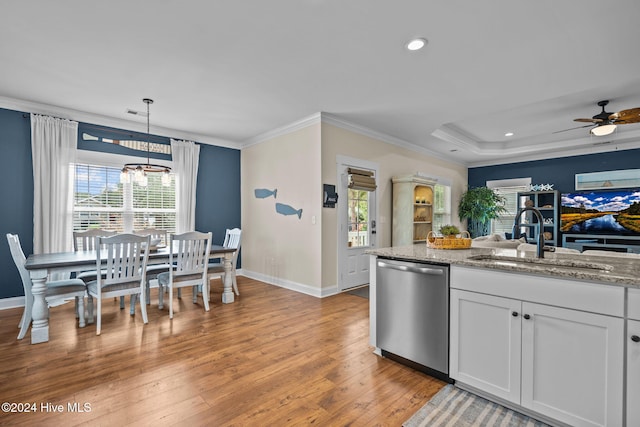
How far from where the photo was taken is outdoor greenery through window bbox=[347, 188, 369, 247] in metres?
5.02

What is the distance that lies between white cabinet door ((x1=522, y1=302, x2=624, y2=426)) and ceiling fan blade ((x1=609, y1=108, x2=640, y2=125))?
11.8ft

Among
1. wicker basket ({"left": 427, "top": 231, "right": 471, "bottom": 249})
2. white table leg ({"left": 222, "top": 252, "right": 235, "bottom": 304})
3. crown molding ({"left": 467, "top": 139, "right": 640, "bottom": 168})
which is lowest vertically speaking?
white table leg ({"left": 222, "top": 252, "right": 235, "bottom": 304})

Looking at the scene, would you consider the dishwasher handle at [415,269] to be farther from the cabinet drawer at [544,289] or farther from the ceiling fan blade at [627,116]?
the ceiling fan blade at [627,116]

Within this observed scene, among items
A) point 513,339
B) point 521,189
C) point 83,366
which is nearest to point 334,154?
point 513,339

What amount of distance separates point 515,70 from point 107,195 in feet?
18.8

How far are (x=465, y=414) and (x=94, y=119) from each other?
570 cm

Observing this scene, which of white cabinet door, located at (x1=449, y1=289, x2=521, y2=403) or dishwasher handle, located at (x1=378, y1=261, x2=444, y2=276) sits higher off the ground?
dishwasher handle, located at (x1=378, y1=261, x2=444, y2=276)

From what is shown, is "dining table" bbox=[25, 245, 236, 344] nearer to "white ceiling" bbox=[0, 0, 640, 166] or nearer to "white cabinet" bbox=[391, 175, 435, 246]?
"white ceiling" bbox=[0, 0, 640, 166]

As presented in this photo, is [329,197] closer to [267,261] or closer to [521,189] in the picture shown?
[267,261]

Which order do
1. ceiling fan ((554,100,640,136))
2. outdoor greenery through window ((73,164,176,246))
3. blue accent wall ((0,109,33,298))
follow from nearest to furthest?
1. ceiling fan ((554,100,640,136))
2. blue accent wall ((0,109,33,298))
3. outdoor greenery through window ((73,164,176,246))

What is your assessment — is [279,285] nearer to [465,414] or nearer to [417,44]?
[465,414]

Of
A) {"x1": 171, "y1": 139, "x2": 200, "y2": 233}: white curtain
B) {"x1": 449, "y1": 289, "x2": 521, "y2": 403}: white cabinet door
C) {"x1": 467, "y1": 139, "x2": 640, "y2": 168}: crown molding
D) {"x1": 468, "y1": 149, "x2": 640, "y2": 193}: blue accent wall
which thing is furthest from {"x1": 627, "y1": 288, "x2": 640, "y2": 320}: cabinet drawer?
{"x1": 468, "y1": 149, "x2": 640, "y2": 193}: blue accent wall

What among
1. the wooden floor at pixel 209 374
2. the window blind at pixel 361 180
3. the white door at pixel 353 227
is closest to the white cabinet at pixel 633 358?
the wooden floor at pixel 209 374

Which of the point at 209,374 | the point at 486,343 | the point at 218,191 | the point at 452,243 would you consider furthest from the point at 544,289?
the point at 218,191
